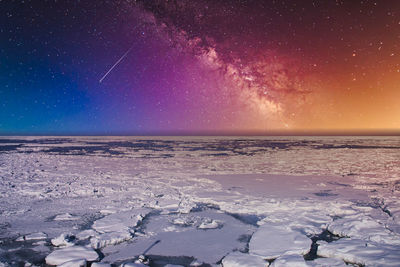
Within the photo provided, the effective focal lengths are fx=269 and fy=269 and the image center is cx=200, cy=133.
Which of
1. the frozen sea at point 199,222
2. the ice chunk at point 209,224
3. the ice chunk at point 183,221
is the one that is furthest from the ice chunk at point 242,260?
the ice chunk at point 183,221

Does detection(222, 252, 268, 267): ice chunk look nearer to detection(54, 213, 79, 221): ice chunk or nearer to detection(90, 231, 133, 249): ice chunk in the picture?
detection(90, 231, 133, 249): ice chunk

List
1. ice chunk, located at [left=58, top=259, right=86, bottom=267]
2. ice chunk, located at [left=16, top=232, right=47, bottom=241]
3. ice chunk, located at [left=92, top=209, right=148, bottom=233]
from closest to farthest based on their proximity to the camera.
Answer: ice chunk, located at [left=58, top=259, right=86, bottom=267]
ice chunk, located at [left=16, top=232, right=47, bottom=241]
ice chunk, located at [left=92, top=209, right=148, bottom=233]

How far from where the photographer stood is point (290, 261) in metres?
3.17

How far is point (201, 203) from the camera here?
593 centimetres

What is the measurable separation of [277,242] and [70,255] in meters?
2.73

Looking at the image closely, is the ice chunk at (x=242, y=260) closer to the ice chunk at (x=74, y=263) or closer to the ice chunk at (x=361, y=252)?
the ice chunk at (x=361, y=252)

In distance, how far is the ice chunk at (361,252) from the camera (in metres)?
3.14

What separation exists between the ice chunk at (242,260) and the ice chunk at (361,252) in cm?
83

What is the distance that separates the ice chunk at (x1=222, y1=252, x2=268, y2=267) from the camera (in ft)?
10.3

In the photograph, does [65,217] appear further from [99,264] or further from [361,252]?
[361,252]

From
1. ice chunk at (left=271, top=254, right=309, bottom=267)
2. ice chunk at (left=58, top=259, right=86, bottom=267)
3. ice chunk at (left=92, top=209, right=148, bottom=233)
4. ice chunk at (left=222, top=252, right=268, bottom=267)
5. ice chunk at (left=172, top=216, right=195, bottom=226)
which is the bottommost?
ice chunk at (left=172, top=216, right=195, bottom=226)

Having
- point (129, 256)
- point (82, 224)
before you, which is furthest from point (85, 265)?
point (82, 224)

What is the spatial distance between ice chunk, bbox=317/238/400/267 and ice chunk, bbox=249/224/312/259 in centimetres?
24

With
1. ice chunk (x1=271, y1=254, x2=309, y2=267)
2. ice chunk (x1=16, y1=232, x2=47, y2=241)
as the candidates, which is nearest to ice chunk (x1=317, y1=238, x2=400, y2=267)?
ice chunk (x1=271, y1=254, x2=309, y2=267)
